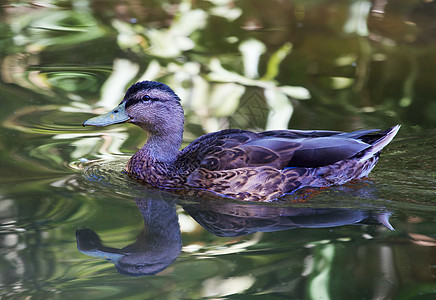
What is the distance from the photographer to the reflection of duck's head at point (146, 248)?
4.90 metres

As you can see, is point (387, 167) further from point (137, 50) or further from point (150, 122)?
point (137, 50)

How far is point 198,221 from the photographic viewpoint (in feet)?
19.0

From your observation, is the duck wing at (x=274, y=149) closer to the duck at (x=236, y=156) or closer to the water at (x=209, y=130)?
the duck at (x=236, y=156)

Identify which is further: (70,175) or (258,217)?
(70,175)

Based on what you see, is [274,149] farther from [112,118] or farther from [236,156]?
[112,118]

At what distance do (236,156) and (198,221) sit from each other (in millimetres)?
920

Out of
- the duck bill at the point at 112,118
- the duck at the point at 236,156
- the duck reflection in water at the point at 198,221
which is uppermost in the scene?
the duck bill at the point at 112,118

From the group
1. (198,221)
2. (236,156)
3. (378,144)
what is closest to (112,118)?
(236,156)

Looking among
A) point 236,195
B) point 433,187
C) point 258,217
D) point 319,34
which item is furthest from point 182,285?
point 319,34

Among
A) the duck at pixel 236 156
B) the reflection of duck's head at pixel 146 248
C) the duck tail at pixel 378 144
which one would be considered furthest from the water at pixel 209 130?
the duck tail at pixel 378 144

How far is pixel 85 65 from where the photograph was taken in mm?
9547

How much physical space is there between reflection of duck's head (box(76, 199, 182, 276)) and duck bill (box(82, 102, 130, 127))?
1.16 m

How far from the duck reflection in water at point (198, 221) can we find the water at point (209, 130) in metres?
0.02

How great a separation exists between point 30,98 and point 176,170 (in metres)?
2.72
